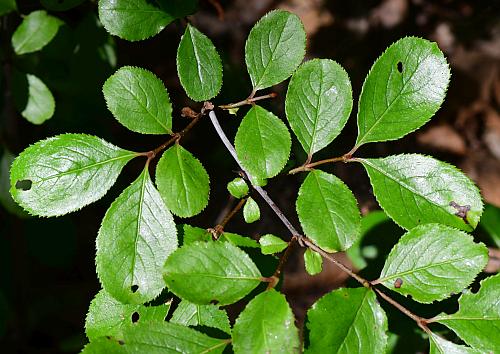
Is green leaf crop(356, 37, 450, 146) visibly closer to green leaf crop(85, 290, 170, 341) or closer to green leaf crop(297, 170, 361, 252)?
green leaf crop(297, 170, 361, 252)

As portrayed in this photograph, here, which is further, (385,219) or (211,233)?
(385,219)

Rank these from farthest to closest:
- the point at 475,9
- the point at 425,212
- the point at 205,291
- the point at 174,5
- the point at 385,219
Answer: the point at 475,9 < the point at 385,219 < the point at 174,5 < the point at 425,212 < the point at 205,291

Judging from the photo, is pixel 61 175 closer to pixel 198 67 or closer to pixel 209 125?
pixel 198 67

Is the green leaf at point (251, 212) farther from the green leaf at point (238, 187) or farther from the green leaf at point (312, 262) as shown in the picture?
the green leaf at point (312, 262)

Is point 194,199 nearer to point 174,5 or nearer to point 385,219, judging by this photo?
point 174,5

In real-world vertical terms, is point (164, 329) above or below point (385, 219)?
above

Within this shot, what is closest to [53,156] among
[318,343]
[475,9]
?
[318,343]

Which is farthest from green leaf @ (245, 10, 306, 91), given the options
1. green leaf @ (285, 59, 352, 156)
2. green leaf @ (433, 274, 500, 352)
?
green leaf @ (433, 274, 500, 352)
